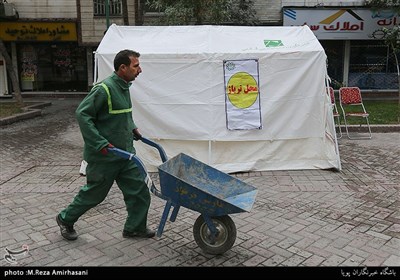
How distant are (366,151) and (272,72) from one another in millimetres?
2883

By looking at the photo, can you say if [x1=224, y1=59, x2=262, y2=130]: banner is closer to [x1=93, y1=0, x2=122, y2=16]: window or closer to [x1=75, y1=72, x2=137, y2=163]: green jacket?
[x1=75, y1=72, x2=137, y2=163]: green jacket

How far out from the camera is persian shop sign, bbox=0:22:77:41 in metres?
16.5

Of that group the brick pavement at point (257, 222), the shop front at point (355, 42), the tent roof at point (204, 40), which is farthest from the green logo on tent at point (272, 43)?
the shop front at point (355, 42)

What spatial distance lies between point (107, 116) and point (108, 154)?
36 centimetres

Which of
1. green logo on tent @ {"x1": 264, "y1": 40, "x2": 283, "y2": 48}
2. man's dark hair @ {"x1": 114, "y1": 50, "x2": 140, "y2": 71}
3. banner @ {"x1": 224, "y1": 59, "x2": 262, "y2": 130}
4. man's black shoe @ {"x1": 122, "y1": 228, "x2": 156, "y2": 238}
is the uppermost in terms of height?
green logo on tent @ {"x1": 264, "y1": 40, "x2": 283, "y2": 48}

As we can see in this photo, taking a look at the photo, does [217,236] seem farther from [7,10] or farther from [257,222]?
[7,10]

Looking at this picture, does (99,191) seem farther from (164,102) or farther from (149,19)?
(149,19)

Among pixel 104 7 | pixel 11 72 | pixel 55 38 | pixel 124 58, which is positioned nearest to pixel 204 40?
pixel 124 58

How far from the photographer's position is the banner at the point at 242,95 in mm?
6469

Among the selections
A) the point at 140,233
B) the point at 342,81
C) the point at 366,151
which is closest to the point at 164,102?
the point at 140,233

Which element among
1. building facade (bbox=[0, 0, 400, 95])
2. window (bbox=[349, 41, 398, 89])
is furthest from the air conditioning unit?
window (bbox=[349, 41, 398, 89])

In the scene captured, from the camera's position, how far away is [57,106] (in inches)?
608

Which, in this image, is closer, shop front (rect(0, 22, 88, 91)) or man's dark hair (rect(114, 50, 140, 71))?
man's dark hair (rect(114, 50, 140, 71))

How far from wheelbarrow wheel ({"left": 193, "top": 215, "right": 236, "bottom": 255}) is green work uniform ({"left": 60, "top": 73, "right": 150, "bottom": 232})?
0.64 metres
